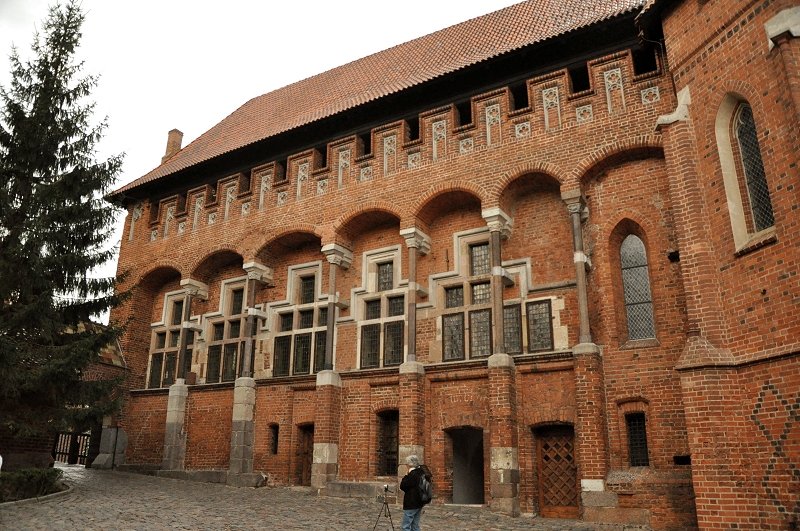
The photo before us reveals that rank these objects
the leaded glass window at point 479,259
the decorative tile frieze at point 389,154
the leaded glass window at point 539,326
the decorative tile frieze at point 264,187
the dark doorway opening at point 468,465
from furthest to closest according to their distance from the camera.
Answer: the decorative tile frieze at point 264,187 → the decorative tile frieze at point 389,154 → the leaded glass window at point 479,259 → the dark doorway opening at point 468,465 → the leaded glass window at point 539,326

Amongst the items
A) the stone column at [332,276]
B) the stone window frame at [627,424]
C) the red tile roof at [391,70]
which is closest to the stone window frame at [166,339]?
the red tile roof at [391,70]

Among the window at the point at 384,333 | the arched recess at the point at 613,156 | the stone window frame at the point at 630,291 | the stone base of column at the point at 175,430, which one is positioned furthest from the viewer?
the stone base of column at the point at 175,430

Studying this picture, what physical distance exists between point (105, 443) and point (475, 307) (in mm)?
11734

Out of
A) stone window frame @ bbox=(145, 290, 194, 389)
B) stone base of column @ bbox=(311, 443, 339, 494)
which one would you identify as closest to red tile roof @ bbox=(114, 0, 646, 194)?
stone window frame @ bbox=(145, 290, 194, 389)

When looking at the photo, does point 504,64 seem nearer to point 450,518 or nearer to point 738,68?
point 738,68

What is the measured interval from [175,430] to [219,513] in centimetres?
717

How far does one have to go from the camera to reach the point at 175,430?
57.2 ft

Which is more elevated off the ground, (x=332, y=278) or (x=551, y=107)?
(x=551, y=107)

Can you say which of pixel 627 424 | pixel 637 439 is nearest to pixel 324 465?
pixel 627 424

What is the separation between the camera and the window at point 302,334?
16.8 meters

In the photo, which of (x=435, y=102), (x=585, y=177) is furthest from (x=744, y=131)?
(x=435, y=102)

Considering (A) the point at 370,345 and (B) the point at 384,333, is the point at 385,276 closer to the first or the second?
(B) the point at 384,333

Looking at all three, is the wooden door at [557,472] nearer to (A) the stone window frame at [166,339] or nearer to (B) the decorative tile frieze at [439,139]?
(B) the decorative tile frieze at [439,139]

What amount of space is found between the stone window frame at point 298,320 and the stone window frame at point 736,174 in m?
9.91
